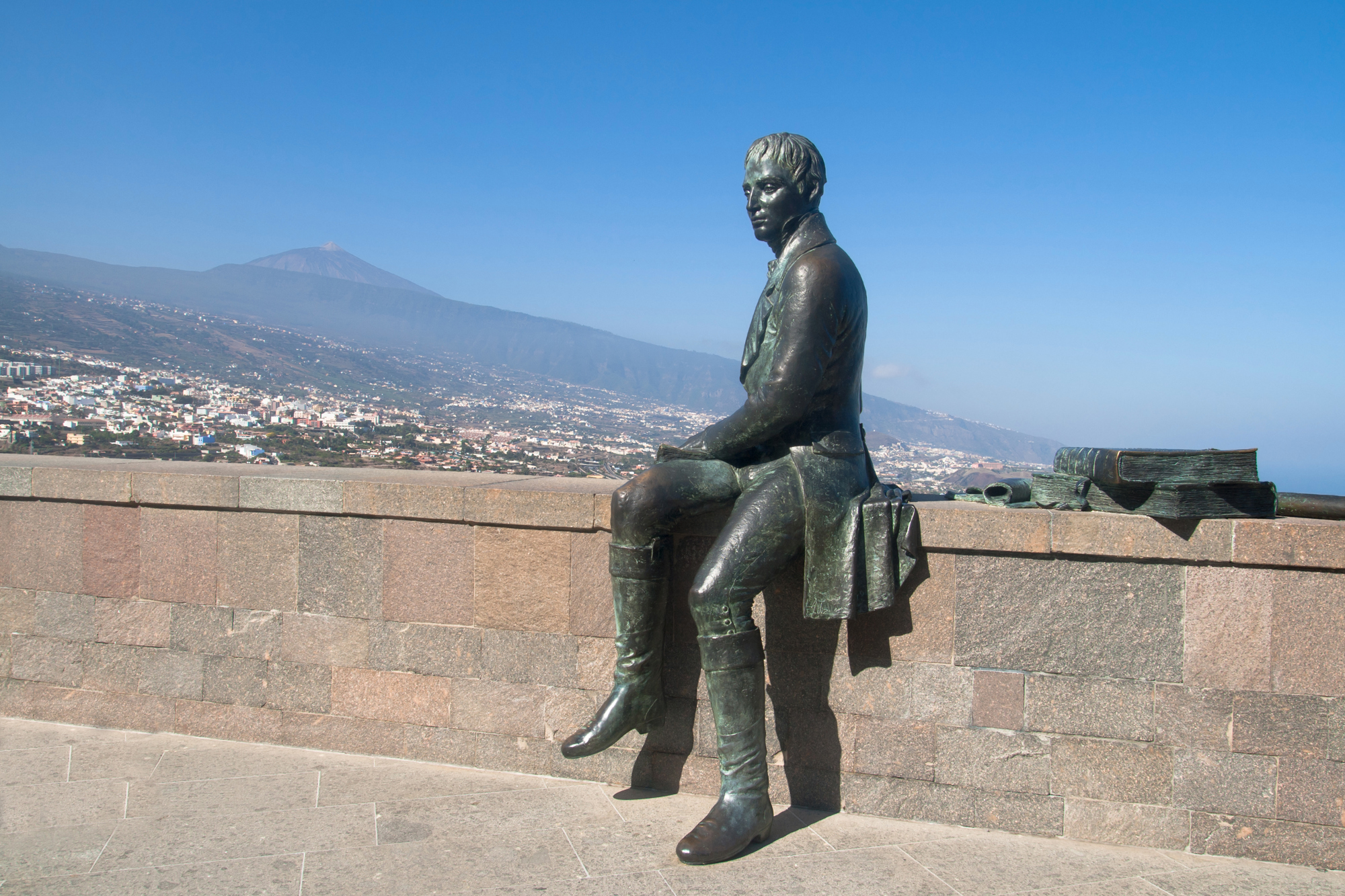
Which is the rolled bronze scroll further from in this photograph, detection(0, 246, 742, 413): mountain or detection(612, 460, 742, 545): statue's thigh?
detection(0, 246, 742, 413): mountain

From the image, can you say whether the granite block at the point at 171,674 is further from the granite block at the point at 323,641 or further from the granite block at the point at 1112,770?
the granite block at the point at 1112,770

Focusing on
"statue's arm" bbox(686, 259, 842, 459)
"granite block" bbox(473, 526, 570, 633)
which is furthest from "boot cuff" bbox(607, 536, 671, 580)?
"statue's arm" bbox(686, 259, 842, 459)

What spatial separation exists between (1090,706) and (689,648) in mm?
1530

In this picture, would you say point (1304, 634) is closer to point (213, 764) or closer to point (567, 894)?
point (567, 894)

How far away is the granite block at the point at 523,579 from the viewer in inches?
139

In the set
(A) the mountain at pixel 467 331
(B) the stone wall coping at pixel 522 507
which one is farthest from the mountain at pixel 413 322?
(B) the stone wall coping at pixel 522 507

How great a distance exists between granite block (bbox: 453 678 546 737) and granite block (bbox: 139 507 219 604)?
1.39m

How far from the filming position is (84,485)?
13.3 feet

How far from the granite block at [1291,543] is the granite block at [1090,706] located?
60 centimetres

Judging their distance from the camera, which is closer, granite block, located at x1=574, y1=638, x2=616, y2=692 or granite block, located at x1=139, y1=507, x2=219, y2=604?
granite block, located at x1=574, y1=638, x2=616, y2=692

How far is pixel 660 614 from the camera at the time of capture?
3.16m

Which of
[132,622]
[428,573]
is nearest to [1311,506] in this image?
[428,573]

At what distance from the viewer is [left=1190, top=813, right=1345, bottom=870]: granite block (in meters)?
2.85

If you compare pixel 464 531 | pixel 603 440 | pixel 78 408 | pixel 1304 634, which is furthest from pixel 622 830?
pixel 603 440
